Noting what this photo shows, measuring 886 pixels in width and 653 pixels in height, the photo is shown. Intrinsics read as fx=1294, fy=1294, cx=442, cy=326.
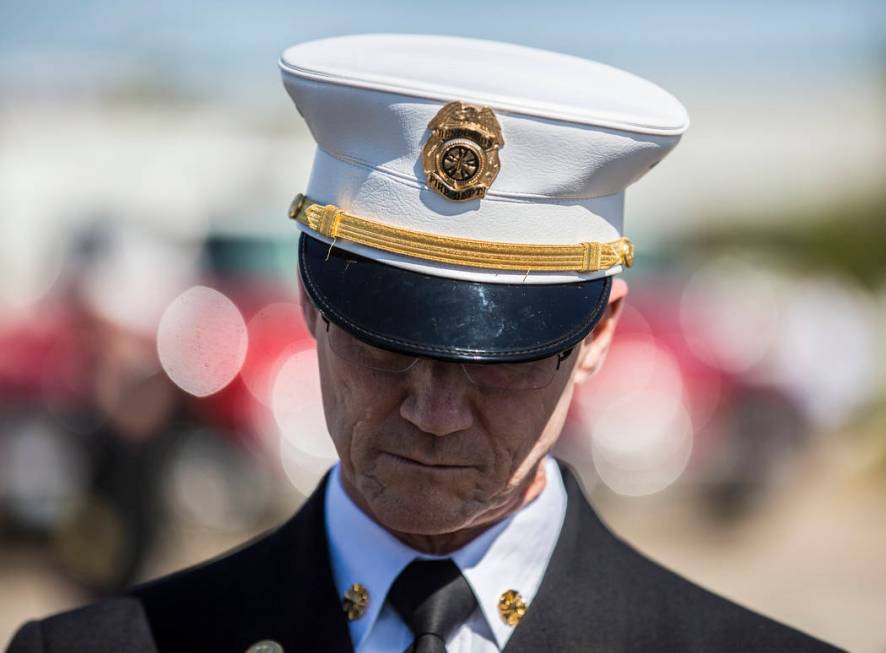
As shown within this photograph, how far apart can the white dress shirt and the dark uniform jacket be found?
0.02m

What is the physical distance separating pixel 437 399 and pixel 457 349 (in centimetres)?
9

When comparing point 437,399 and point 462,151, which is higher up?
point 462,151

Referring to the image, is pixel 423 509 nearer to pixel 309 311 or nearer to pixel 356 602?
pixel 356 602

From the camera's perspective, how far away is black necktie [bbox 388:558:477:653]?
1.88 meters

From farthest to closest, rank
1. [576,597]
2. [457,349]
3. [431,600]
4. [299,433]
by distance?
[299,433] < [576,597] < [431,600] < [457,349]

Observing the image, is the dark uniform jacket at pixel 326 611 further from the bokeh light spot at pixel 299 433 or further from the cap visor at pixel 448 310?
the bokeh light spot at pixel 299 433

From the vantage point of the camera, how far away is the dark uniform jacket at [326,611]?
2.01 meters

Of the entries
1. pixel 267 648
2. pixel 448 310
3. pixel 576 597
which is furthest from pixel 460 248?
pixel 267 648

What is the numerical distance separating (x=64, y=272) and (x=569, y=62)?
6.54 m

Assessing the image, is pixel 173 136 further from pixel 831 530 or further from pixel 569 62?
pixel 569 62

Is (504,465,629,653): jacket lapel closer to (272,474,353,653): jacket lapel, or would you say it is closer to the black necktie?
the black necktie

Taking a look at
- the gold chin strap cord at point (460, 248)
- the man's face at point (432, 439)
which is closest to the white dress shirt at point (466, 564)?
the man's face at point (432, 439)

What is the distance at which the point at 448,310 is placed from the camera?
1.80m

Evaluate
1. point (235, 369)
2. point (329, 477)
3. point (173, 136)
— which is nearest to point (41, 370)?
point (235, 369)
